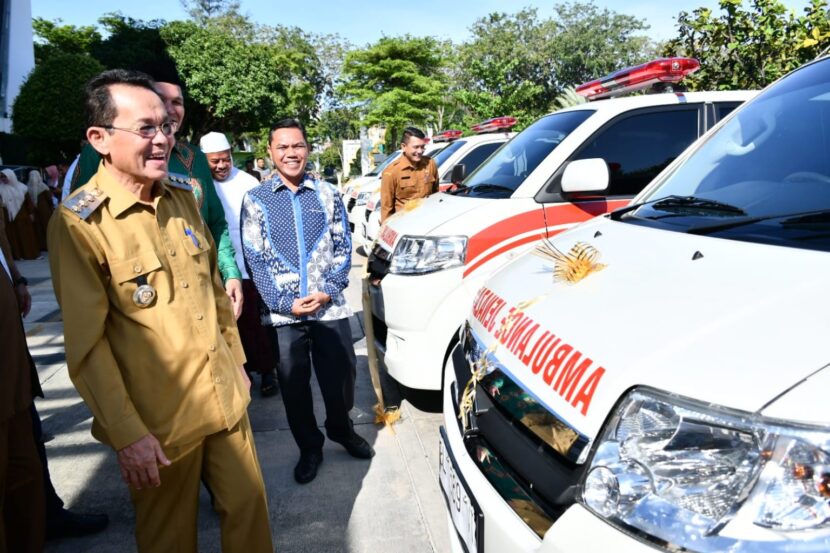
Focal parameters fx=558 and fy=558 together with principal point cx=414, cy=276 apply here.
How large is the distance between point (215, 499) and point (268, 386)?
2088 millimetres

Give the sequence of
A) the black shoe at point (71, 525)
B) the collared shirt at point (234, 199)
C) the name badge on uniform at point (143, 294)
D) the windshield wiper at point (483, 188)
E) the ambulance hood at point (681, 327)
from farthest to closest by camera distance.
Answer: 1. the windshield wiper at point (483, 188)
2. the collared shirt at point (234, 199)
3. the black shoe at point (71, 525)
4. the name badge on uniform at point (143, 294)
5. the ambulance hood at point (681, 327)

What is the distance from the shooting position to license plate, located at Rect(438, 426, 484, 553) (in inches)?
59.5

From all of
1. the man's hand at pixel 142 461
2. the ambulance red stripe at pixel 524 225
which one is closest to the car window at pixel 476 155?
the ambulance red stripe at pixel 524 225

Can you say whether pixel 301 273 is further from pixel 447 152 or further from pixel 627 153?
pixel 447 152

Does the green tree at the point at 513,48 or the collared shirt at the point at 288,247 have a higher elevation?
the green tree at the point at 513,48

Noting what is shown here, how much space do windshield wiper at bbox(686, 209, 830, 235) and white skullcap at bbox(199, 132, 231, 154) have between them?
109 inches

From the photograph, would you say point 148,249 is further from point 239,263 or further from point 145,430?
point 239,263

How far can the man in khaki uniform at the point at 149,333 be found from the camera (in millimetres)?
1535

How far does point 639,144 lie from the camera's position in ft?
11.6

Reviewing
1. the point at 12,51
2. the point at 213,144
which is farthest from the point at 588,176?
the point at 12,51

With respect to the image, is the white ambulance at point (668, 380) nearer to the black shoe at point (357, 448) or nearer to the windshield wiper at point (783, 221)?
the windshield wiper at point (783, 221)

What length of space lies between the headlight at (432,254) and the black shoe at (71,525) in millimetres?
1938

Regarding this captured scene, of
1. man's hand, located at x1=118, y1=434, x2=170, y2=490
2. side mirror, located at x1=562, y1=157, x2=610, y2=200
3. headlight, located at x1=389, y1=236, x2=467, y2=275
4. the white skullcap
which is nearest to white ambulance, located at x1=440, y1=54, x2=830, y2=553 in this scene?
side mirror, located at x1=562, y1=157, x2=610, y2=200

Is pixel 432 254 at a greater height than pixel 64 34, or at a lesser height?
lesser
